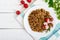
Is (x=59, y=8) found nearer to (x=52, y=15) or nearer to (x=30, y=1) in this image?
(x=52, y=15)

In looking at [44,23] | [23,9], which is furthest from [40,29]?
[23,9]

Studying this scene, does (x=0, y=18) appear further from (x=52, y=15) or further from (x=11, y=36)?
(x=52, y=15)

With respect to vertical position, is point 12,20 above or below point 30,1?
below

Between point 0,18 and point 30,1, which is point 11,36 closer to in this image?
point 0,18

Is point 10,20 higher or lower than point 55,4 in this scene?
lower

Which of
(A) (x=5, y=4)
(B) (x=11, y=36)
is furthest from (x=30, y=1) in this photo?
(B) (x=11, y=36)

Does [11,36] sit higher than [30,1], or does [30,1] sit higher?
[30,1]

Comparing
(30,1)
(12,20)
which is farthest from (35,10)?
(12,20)

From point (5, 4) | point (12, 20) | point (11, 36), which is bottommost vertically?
point (11, 36)
